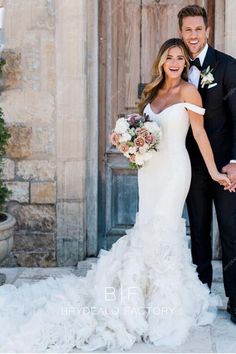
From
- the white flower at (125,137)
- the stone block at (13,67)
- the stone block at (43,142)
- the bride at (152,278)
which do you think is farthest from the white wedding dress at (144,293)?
the stone block at (13,67)

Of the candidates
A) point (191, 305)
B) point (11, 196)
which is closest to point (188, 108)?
point (191, 305)

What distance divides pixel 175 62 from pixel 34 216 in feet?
6.53

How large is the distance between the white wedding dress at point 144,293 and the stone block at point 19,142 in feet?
4.68

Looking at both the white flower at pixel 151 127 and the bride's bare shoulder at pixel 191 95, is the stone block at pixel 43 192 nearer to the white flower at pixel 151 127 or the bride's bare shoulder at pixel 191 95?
the white flower at pixel 151 127

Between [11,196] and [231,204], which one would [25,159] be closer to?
[11,196]

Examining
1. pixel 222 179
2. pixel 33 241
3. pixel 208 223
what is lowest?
pixel 33 241

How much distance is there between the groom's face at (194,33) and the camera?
3674mm

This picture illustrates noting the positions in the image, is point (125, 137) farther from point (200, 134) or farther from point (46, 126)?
point (46, 126)

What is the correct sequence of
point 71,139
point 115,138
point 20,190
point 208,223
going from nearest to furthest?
point 115,138 → point 208,223 → point 71,139 → point 20,190

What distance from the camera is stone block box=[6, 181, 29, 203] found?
4.96 metres

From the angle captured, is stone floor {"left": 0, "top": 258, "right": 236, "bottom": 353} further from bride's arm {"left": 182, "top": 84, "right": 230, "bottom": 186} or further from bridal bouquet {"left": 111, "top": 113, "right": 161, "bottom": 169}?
bridal bouquet {"left": 111, "top": 113, "right": 161, "bottom": 169}

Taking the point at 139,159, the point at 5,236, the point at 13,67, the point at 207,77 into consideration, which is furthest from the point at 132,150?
the point at 13,67

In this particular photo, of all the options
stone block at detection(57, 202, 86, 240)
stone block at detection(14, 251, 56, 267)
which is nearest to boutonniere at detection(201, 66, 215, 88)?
stone block at detection(57, 202, 86, 240)

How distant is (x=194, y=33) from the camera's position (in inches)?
145
